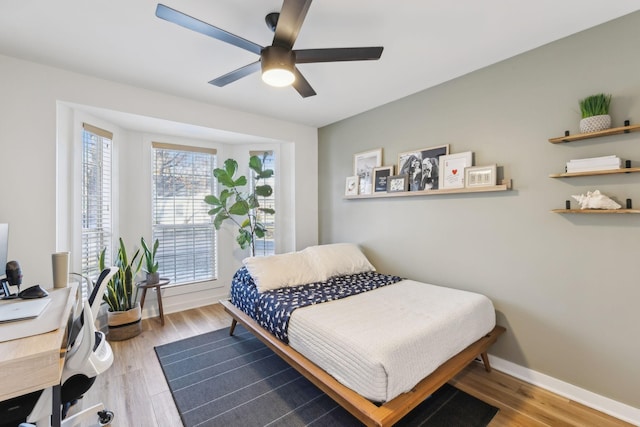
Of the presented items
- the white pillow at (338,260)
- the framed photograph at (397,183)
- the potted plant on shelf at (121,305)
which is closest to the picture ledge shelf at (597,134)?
the framed photograph at (397,183)

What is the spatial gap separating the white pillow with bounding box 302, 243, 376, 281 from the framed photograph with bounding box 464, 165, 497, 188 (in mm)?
1406

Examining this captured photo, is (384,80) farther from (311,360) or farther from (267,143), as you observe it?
(311,360)

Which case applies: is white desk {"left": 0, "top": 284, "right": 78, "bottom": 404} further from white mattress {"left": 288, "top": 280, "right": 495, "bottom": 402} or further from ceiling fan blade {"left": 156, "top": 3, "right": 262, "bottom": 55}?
ceiling fan blade {"left": 156, "top": 3, "right": 262, "bottom": 55}

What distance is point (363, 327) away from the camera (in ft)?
5.90

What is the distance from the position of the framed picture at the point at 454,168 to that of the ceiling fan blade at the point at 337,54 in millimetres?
1405

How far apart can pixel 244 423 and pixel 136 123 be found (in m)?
3.16

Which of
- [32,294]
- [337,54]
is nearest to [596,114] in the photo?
[337,54]

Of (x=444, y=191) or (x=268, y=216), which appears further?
(x=268, y=216)

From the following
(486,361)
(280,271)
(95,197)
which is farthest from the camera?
(95,197)

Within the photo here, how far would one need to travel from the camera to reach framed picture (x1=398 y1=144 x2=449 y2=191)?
9.31 feet

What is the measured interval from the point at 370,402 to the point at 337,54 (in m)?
1.98

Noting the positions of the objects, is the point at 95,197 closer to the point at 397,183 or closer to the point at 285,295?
the point at 285,295

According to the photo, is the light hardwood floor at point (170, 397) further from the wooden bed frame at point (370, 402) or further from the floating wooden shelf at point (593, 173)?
the floating wooden shelf at point (593, 173)

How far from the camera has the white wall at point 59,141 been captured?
88.3 inches
